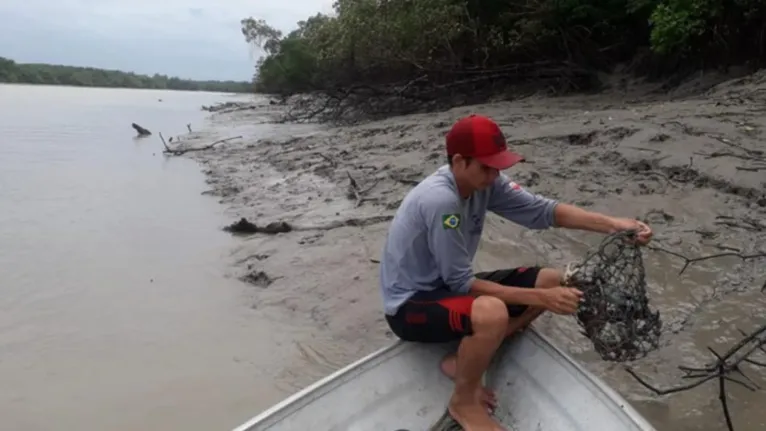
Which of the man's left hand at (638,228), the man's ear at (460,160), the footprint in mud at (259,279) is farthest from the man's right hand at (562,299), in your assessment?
the footprint in mud at (259,279)

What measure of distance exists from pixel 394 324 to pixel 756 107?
23.5 ft

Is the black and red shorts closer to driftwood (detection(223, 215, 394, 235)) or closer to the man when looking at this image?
the man

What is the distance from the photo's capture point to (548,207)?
11.3 ft

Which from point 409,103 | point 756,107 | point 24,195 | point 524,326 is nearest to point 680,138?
point 756,107

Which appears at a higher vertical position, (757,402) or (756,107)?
(756,107)

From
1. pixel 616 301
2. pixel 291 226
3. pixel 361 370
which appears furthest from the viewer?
pixel 291 226

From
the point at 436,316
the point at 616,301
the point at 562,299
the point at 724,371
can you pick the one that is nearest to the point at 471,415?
the point at 436,316

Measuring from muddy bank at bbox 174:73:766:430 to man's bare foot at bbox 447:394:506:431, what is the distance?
2.78 ft

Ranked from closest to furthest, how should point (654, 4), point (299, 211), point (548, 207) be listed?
1. point (548, 207)
2. point (299, 211)
3. point (654, 4)

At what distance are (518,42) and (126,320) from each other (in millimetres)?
13515

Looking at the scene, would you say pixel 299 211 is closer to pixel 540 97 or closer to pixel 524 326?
pixel 524 326

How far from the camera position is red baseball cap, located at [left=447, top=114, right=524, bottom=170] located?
2814 mm

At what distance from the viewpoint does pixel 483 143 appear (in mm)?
2820

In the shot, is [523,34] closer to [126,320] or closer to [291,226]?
[291,226]
